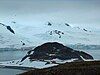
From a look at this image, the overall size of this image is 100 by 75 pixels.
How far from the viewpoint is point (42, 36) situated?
373ft

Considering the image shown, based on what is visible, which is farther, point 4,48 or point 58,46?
point 4,48

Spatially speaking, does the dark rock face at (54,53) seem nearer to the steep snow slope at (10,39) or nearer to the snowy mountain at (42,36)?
the snowy mountain at (42,36)

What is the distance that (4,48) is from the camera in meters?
107

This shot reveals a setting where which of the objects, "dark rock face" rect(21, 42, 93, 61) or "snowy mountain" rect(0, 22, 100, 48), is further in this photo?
"snowy mountain" rect(0, 22, 100, 48)

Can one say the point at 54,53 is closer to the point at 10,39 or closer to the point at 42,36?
the point at 42,36

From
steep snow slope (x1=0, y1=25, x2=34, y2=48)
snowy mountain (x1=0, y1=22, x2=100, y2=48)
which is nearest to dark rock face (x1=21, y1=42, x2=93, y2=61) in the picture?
snowy mountain (x1=0, y1=22, x2=100, y2=48)

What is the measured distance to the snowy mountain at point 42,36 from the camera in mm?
111106

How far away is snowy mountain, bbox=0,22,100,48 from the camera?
365ft

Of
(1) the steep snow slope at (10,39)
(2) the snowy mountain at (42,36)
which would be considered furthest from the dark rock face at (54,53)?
(1) the steep snow slope at (10,39)

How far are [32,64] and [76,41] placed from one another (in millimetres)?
66803

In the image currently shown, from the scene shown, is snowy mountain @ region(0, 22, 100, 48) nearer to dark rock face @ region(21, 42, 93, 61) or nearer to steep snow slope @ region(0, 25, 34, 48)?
steep snow slope @ region(0, 25, 34, 48)

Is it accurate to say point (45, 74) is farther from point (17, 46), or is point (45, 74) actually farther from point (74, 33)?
point (74, 33)

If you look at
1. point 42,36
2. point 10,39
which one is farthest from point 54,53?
point 10,39

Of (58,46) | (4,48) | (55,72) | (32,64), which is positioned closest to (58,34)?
(4,48)
